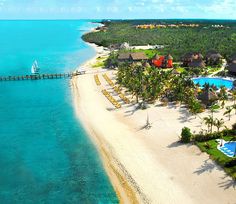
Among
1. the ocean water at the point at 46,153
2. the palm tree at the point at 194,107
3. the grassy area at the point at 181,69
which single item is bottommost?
the ocean water at the point at 46,153

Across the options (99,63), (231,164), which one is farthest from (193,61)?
(231,164)

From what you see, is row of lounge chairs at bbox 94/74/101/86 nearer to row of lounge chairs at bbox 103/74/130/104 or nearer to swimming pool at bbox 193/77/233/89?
row of lounge chairs at bbox 103/74/130/104

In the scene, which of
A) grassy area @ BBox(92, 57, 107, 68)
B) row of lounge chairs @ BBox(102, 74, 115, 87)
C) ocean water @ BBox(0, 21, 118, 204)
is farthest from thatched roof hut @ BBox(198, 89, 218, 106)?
grassy area @ BBox(92, 57, 107, 68)

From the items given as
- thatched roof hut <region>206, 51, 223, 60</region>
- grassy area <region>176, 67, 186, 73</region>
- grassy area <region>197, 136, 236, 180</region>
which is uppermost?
thatched roof hut <region>206, 51, 223, 60</region>

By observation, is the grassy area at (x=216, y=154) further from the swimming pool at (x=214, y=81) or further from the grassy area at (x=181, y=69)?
the grassy area at (x=181, y=69)

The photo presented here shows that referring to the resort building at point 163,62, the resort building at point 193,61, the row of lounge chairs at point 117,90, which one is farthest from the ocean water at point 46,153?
the resort building at point 193,61

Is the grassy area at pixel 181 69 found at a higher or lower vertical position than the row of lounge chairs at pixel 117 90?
higher
